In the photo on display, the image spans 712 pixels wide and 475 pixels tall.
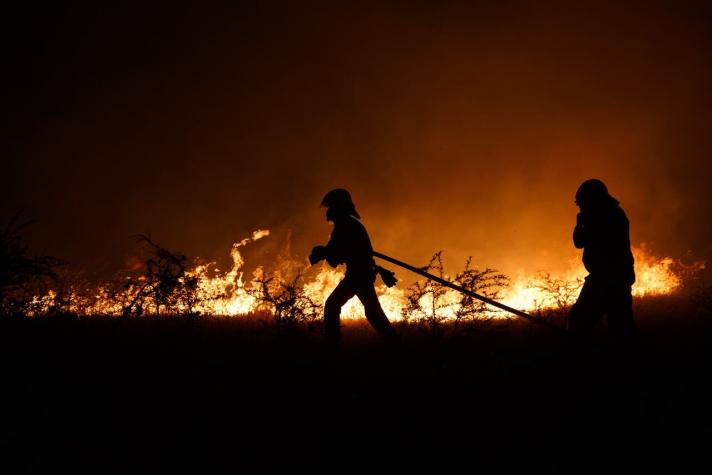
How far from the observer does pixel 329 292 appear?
557 inches

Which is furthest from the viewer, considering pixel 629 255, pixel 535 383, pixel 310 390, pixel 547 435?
pixel 629 255

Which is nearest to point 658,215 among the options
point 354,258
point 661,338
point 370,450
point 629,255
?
point 661,338

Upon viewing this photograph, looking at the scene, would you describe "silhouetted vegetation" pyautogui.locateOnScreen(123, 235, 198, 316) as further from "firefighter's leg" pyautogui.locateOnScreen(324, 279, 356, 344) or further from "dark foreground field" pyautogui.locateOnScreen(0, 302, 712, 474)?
"firefighter's leg" pyautogui.locateOnScreen(324, 279, 356, 344)

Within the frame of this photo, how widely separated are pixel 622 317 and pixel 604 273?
1.84 feet

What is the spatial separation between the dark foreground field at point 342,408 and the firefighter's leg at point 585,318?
0.80 feet

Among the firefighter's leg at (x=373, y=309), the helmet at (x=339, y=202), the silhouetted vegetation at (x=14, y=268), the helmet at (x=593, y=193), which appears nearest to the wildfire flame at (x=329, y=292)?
the silhouetted vegetation at (x=14, y=268)

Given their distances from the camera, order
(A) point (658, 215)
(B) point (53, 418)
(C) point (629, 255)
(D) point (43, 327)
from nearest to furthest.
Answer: (B) point (53, 418), (C) point (629, 255), (D) point (43, 327), (A) point (658, 215)

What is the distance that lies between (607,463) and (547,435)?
477 millimetres

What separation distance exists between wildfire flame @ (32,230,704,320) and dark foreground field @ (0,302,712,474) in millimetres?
1974

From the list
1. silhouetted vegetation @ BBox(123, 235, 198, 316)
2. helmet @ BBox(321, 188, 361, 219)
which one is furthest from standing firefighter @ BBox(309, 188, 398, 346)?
silhouetted vegetation @ BBox(123, 235, 198, 316)

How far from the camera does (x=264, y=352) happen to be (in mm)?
5898

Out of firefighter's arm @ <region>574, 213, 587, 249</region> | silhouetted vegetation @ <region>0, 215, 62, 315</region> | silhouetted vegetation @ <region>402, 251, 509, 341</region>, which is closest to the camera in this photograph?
firefighter's arm @ <region>574, 213, 587, 249</region>

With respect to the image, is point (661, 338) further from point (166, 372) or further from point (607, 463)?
point (166, 372)

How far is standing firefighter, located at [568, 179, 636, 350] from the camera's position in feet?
16.5
